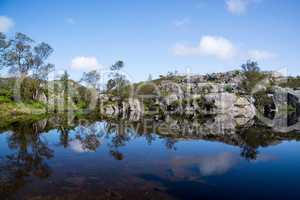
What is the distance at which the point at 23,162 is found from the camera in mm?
18172

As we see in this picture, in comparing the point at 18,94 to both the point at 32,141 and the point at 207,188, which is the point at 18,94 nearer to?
the point at 32,141

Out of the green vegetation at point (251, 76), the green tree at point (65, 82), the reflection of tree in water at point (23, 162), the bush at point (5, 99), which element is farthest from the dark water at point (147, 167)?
the green vegetation at point (251, 76)

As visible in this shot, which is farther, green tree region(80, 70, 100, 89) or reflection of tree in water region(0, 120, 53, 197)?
green tree region(80, 70, 100, 89)

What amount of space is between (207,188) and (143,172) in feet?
15.9

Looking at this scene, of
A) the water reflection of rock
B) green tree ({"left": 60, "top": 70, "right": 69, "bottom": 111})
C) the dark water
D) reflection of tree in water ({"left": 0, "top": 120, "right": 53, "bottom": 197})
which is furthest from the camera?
green tree ({"left": 60, "top": 70, "right": 69, "bottom": 111})

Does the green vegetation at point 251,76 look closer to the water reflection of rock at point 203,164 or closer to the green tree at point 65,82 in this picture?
the green tree at point 65,82

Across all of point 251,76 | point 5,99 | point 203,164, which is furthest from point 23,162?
point 251,76

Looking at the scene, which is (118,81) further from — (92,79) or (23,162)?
(23,162)

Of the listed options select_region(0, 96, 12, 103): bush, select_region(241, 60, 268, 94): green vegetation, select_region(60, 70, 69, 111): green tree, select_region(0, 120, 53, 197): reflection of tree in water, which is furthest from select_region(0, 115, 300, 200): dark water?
select_region(241, 60, 268, 94): green vegetation

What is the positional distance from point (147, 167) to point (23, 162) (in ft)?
30.9

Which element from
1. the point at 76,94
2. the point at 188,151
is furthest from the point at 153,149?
the point at 76,94

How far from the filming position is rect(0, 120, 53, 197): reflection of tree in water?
46.3ft

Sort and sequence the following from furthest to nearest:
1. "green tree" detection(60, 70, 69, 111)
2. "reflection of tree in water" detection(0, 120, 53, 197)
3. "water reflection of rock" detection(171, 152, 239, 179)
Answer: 1. "green tree" detection(60, 70, 69, 111)
2. "water reflection of rock" detection(171, 152, 239, 179)
3. "reflection of tree in water" detection(0, 120, 53, 197)

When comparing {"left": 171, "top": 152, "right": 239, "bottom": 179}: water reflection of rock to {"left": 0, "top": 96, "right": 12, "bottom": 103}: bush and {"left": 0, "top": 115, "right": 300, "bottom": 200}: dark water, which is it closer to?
{"left": 0, "top": 115, "right": 300, "bottom": 200}: dark water
